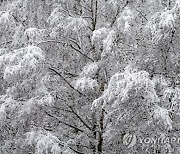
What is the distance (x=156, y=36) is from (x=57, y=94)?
2.29 m

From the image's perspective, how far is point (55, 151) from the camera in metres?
6.14

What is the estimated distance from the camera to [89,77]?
6625 millimetres

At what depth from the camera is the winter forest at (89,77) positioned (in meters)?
5.82

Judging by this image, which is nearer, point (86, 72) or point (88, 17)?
point (86, 72)

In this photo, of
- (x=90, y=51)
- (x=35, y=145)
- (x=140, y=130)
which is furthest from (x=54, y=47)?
(x=140, y=130)

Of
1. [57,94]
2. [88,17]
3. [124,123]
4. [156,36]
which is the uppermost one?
[88,17]

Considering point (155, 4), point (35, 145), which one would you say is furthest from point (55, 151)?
point (155, 4)

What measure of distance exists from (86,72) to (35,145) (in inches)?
63.6

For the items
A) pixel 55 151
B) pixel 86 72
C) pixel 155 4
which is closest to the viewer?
pixel 55 151

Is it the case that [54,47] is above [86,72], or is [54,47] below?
above

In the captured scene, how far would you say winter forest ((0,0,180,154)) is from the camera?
19.1ft

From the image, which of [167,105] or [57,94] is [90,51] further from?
[167,105]

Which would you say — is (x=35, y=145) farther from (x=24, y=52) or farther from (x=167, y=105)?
(x=167, y=105)

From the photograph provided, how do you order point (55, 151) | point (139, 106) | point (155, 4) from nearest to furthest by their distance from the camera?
point (139, 106) < point (55, 151) < point (155, 4)
